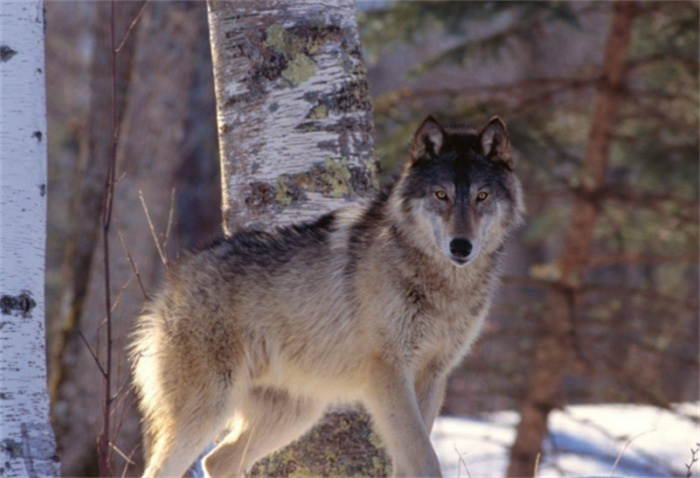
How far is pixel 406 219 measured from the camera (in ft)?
15.1

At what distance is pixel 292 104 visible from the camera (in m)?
4.89

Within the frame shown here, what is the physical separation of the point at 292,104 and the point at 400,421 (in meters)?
1.78

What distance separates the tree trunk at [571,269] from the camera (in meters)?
11.1

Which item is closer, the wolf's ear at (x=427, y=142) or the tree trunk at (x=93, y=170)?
the wolf's ear at (x=427, y=142)

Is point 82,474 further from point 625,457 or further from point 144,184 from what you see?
point 625,457

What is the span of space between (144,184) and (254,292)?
7036mm

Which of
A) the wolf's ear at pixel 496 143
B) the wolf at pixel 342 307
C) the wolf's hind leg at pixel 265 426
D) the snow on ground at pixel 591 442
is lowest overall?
the snow on ground at pixel 591 442

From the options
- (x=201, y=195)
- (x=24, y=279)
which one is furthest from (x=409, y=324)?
(x=201, y=195)

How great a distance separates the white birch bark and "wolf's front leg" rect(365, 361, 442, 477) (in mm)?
1077

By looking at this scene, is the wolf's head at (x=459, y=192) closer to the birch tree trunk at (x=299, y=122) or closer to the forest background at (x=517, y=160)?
the birch tree trunk at (x=299, y=122)

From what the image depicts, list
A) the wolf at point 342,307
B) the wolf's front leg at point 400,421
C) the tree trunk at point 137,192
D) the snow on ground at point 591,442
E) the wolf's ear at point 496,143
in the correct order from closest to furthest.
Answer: the wolf's front leg at point 400,421
the wolf at point 342,307
the wolf's ear at point 496,143
the snow on ground at point 591,442
the tree trunk at point 137,192

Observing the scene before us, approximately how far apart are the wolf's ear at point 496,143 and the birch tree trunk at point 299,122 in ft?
2.42

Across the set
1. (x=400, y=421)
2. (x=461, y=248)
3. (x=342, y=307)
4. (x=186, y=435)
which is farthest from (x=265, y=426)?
(x=461, y=248)

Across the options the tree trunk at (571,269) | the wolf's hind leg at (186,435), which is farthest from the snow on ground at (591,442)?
the wolf's hind leg at (186,435)
